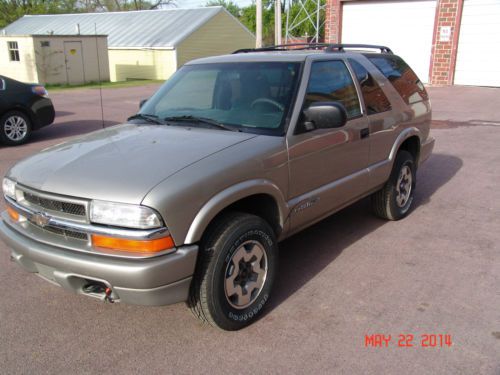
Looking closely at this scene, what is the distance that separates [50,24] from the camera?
128 feet

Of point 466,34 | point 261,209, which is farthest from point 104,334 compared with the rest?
point 466,34

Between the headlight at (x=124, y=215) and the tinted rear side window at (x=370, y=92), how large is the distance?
263cm

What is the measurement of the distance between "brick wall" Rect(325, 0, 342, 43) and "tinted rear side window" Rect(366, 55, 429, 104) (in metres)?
18.2

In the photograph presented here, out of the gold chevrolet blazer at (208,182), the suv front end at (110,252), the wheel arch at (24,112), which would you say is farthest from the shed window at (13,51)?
the suv front end at (110,252)

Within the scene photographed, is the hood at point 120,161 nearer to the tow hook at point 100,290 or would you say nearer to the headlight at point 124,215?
the headlight at point 124,215

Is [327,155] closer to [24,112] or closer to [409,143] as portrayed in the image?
[409,143]

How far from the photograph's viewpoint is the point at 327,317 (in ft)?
11.3

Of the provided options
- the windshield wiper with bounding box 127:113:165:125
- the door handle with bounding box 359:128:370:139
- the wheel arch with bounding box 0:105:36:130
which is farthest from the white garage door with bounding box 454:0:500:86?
the windshield wiper with bounding box 127:113:165:125

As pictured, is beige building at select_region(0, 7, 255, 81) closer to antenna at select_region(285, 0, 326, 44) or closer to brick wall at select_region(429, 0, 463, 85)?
antenna at select_region(285, 0, 326, 44)

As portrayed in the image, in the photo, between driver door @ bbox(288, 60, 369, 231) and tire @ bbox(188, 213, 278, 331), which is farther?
driver door @ bbox(288, 60, 369, 231)

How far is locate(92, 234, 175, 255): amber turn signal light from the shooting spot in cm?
276

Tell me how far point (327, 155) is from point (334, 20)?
2054 centimetres

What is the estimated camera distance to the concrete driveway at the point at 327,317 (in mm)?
2965

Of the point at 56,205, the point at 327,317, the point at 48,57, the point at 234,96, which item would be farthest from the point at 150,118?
the point at 48,57
